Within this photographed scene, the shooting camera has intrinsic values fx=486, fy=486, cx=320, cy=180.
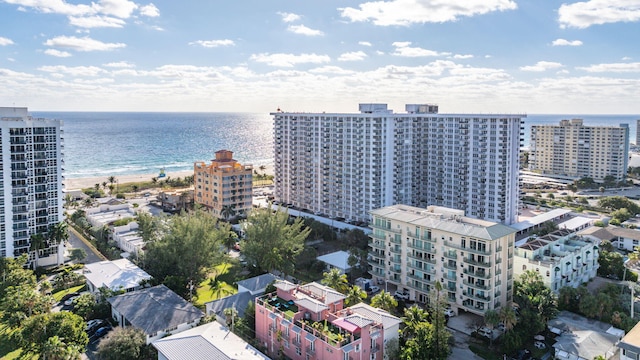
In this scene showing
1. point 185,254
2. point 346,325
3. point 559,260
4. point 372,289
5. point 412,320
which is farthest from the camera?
point 372,289

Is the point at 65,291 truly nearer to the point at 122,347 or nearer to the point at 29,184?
the point at 29,184

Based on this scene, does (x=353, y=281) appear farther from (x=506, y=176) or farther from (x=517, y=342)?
(x=506, y=176)

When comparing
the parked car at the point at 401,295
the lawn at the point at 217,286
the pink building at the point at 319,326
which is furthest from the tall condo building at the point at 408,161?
the pink building at the point at 319,326

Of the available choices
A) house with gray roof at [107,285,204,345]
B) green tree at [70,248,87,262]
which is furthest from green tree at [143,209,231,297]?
green tree at [70,248,87,262]

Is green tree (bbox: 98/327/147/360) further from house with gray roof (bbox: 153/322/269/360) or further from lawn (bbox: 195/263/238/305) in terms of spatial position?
lawn (bbox: 195/263/238/305)

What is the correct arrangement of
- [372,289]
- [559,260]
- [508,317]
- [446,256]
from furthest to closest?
[372,289] → [559,260] → [446,256] → [508,317]

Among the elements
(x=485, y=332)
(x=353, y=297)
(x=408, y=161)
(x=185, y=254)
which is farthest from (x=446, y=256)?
(x=408, y=161)

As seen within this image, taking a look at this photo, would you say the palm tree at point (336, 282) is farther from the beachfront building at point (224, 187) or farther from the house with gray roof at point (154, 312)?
the beachfront building at point (224, 187)
